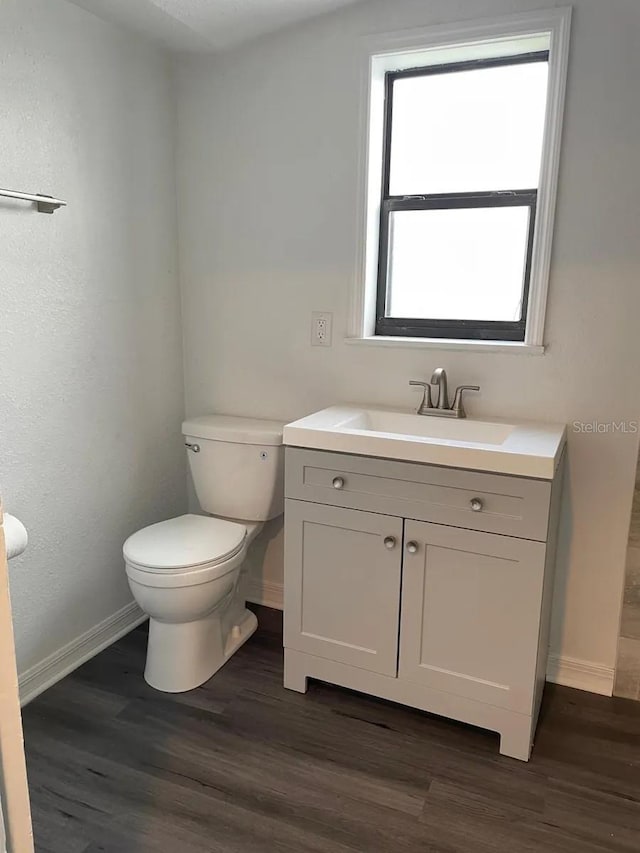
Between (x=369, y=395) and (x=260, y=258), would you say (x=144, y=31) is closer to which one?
(x=260, y=258)

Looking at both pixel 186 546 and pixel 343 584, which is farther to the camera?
pixel 186 546

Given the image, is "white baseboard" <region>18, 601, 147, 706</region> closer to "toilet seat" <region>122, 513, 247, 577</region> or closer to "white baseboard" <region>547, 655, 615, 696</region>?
"toilet seat" <region>122, 513, 247, 577</region>

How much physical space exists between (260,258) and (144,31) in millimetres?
844

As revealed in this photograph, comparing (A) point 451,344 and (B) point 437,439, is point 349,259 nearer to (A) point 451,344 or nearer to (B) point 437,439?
(A) point 451,344

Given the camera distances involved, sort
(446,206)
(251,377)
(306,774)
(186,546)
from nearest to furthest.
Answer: (306,774) → (186,546) → (446,206) → (251,377)

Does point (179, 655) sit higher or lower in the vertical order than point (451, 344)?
lower

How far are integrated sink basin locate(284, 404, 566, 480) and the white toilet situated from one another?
327 mm

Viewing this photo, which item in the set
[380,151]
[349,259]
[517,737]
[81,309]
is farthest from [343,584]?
[380,151]

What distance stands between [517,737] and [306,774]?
0.61 metres

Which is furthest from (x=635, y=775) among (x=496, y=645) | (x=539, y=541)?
(x=539, y=541)

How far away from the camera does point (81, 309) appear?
2.15m

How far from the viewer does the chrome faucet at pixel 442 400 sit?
2.13m

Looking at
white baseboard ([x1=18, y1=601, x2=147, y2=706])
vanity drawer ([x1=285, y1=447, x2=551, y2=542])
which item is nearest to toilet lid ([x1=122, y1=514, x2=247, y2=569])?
vanity drawer ([x1=285, y1=447, x2=551, y2=542])

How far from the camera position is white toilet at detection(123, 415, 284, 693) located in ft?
6.66
